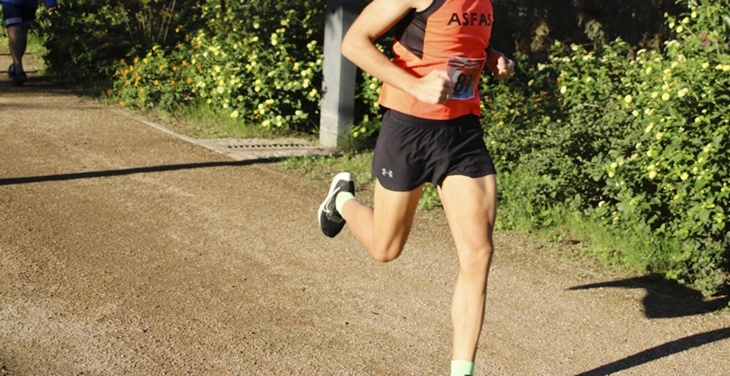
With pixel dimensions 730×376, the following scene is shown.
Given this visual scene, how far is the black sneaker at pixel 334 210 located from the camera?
511cm

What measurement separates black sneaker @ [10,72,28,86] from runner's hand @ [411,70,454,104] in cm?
924

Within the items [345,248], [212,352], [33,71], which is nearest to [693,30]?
[345,248]

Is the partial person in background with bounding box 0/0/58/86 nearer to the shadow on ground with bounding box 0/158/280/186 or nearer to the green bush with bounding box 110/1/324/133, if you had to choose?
the green bush with bounding box 110/1/324/133

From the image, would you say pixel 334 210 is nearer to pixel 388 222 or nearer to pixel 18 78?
pixel 388 222

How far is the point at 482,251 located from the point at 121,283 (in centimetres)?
241

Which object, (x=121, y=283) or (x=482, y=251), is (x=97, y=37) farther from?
(x=482, y=251)

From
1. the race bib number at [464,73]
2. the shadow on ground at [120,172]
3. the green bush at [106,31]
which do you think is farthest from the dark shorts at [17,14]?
the race bib number at [464,73]

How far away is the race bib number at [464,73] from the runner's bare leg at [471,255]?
38 centimetres

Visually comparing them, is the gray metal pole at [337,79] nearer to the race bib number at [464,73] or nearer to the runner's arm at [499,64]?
the runner's arm at [499,64]

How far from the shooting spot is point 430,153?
155 inches

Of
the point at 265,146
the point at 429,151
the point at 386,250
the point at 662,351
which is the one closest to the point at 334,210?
the point at 386,250

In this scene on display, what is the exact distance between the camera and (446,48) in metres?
3.86

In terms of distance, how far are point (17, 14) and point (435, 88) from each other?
913 cm

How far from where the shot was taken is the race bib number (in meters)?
3.80
